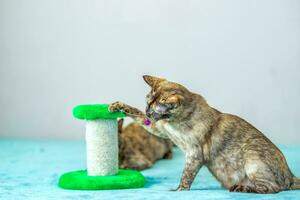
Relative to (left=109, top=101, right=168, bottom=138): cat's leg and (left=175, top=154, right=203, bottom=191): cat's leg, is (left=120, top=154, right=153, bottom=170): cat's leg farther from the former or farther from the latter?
(left=175, top=154, right=203, bottom=191): cat's leg

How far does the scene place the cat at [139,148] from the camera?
3877 mm

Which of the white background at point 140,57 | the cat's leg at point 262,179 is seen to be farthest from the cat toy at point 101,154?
the white background at point 140,57

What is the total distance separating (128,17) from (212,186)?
2.53m

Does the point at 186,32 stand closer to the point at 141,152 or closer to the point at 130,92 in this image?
the point at 130,92

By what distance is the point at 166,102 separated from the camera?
271 cm

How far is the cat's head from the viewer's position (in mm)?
2727

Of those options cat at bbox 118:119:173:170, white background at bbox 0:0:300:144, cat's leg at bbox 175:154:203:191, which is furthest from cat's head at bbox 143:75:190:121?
white background at bbox 0:0:300:144

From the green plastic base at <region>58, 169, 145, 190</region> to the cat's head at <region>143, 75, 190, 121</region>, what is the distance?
1.56ft

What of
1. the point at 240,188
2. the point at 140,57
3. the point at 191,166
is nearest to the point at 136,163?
the point at 191,166

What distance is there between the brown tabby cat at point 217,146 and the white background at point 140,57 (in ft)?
7.02

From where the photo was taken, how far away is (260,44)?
4988mm

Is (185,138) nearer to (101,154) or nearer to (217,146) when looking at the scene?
(217,146)

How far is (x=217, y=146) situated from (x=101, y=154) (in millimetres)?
655

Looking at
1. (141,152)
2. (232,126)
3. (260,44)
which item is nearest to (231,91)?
(260,44)
